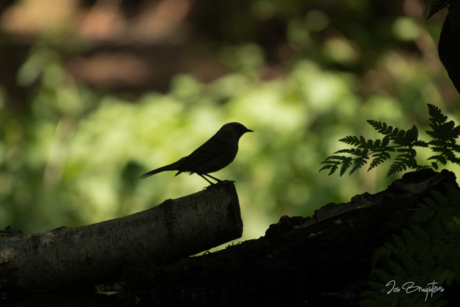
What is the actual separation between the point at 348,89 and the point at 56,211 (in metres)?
4.04

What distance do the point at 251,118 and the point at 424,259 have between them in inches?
148

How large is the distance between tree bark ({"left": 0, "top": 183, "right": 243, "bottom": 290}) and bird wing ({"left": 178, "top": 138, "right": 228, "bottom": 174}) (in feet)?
2.97

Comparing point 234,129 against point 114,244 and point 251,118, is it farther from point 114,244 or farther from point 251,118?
point 114,244

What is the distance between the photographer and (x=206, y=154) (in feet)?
11.8

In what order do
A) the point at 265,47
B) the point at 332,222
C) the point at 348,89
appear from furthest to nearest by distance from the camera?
the point at 265,47 < the point at 348,89 < the point at 332,222

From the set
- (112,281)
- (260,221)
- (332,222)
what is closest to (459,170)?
(260,221)

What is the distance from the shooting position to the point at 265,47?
29.7 feet

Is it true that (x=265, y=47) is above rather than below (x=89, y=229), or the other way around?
above

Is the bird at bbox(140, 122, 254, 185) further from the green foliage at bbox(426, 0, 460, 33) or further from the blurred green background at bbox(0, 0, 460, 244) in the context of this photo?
the green foliage at bbox(426, 0, 460, 33)

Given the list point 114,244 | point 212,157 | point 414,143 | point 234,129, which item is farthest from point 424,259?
point 234,129

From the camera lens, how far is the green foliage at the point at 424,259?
1.75m

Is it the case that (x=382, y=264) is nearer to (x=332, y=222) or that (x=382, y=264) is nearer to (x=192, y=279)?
(x=332, y=222)

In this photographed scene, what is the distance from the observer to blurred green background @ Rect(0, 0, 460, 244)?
17.3 feet

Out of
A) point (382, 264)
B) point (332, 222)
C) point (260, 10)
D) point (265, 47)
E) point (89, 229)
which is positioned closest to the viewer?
point (382, 264)
